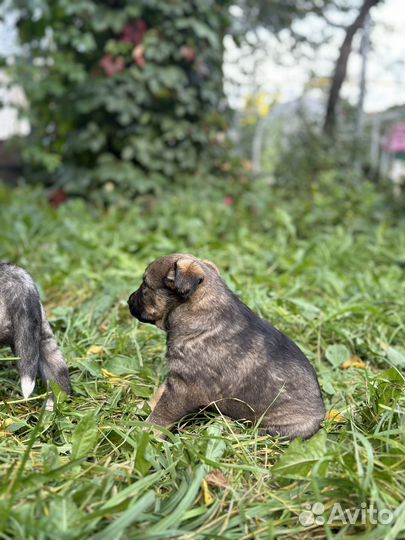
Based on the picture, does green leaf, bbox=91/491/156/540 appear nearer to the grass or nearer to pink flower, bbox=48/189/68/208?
the grass

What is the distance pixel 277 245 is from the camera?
27.4ft

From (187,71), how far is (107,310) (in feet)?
23.1

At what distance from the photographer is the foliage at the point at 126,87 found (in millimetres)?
10594

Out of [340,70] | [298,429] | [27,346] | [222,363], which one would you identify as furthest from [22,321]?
[340,70]

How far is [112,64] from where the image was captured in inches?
421

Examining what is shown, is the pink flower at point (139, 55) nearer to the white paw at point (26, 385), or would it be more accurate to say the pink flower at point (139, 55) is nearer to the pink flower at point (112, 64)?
the pink flower at point (112, 64)

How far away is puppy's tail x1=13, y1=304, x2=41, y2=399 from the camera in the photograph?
3.38 meters

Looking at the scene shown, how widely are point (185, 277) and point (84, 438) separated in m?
1.02

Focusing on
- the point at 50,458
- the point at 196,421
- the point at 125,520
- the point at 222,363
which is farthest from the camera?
the point at 196,421

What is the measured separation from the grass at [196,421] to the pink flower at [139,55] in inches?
152

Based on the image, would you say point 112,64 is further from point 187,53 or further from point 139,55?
point 187,53

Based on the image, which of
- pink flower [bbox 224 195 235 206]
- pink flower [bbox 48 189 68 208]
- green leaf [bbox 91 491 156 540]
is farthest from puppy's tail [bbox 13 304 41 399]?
pink flower [bbox 48 189 68 208]

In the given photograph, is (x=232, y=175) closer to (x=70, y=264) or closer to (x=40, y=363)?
(x=70, y=264)

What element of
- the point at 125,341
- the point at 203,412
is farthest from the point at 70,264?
the point at 203,412
